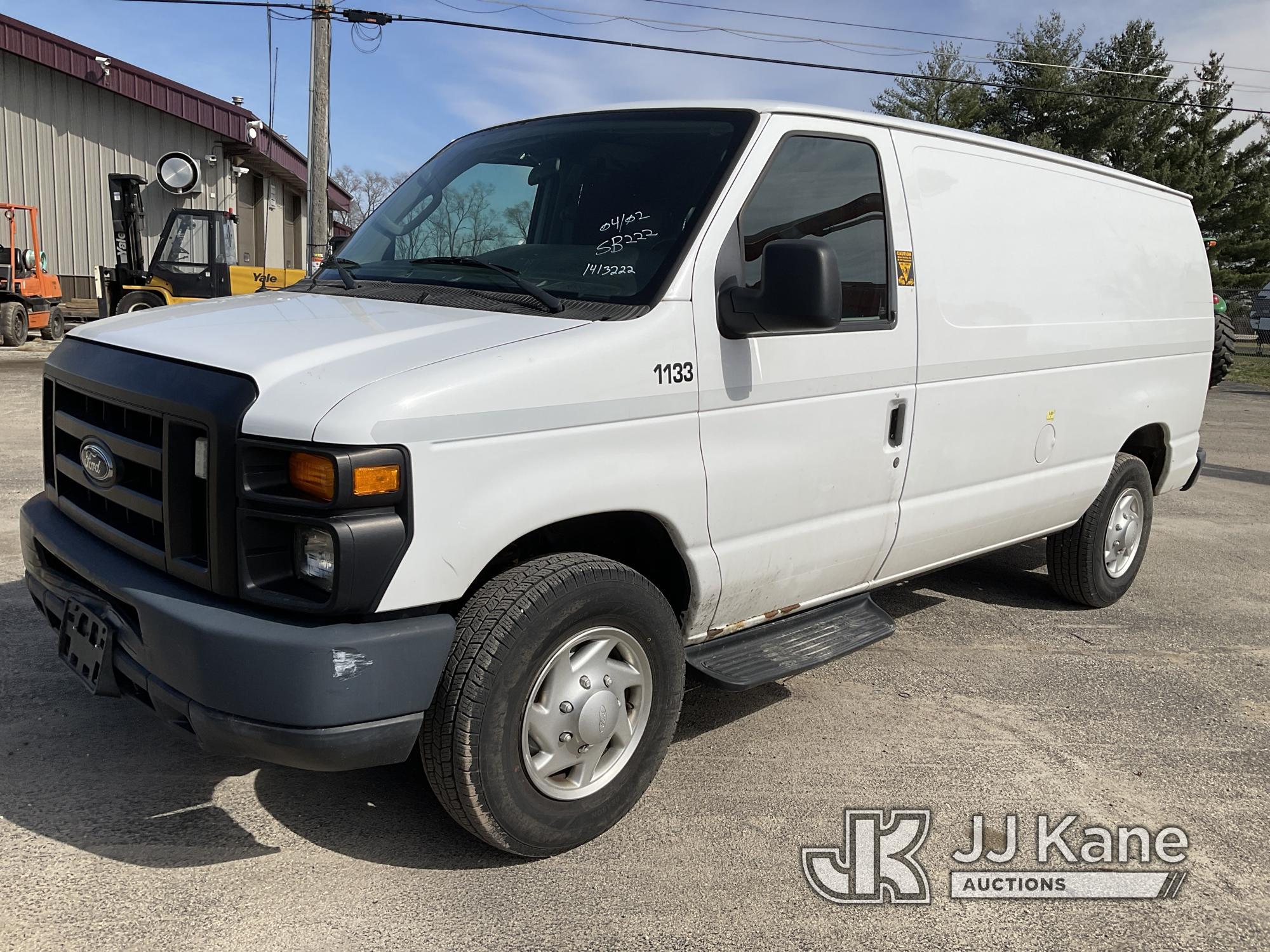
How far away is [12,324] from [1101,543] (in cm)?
1934

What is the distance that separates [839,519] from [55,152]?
25526 millimetres

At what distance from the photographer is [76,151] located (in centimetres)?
2447

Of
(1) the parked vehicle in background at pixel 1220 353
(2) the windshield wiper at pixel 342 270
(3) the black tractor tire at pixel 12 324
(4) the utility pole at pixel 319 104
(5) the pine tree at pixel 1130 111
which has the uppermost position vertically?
(5) the pine tree at pixel 1130 111

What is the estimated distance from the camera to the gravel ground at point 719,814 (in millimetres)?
2883

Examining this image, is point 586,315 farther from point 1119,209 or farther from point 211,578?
point 1119,209

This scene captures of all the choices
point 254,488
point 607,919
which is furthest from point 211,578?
point 607,919

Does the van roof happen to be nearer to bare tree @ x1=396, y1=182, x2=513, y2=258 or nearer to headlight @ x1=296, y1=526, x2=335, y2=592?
bare tree @ x1=396, y1=182, x2=513, y2=258

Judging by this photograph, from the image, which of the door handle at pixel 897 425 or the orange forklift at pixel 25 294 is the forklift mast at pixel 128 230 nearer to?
the orange forklift at pixel 25 294

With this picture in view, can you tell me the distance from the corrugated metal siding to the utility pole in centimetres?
989

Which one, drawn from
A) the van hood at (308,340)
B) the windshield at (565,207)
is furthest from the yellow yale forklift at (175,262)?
the van hood at (308,340)

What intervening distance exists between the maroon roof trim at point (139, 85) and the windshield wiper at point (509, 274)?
19775 mm

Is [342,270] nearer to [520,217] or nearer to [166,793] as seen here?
[520,217]

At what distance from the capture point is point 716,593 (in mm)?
3562

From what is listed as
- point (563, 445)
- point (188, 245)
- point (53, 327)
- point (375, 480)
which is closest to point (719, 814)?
point (563, 445)
